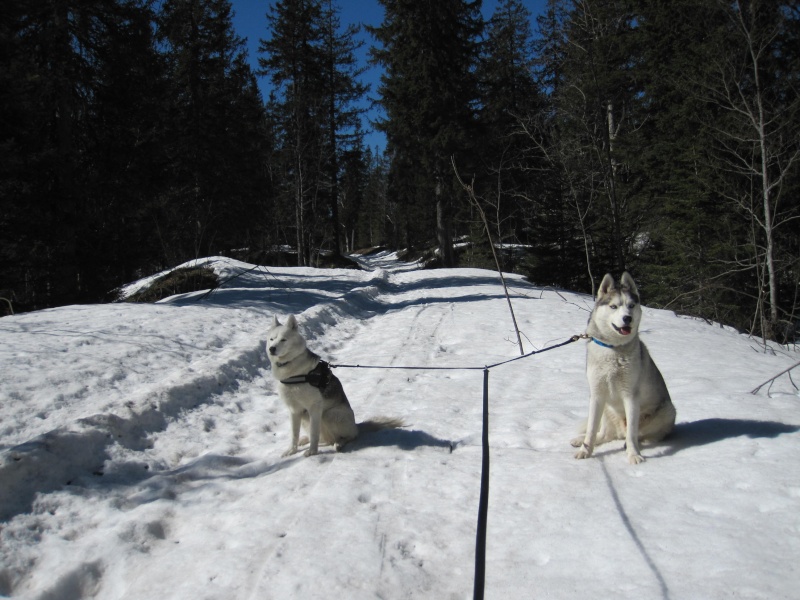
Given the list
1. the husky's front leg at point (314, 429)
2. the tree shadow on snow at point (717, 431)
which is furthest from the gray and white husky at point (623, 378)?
the husky's front leg at point (314, 429)

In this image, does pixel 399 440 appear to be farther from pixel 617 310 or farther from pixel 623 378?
pixel 617 310

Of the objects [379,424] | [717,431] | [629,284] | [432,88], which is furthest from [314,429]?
[432,88]

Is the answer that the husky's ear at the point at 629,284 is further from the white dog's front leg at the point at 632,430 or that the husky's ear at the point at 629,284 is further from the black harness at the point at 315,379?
the black harness at the point at 315,379

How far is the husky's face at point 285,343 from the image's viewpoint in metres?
4.41

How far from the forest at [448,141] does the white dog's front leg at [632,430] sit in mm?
4811

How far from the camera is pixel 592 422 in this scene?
13.0ft

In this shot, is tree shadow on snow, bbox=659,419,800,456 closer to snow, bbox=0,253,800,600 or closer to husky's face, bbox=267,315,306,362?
snow, bbox=0,253,800,600

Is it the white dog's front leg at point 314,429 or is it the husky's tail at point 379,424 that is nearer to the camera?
the white dog's front leg at point 314,429

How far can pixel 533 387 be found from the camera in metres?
6.48

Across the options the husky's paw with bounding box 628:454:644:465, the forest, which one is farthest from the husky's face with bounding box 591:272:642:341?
the forest

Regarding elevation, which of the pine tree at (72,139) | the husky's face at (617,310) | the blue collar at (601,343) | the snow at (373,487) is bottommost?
the snow at (373,487)

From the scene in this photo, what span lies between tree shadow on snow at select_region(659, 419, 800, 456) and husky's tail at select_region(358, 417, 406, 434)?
251cm

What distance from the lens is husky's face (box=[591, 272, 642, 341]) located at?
12.0 ft

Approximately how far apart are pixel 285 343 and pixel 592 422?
2.87 m
